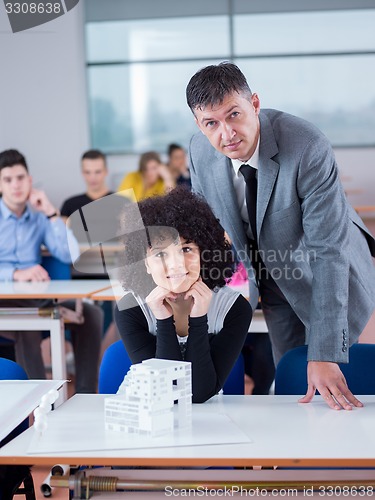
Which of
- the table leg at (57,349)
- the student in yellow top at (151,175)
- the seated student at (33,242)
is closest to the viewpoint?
the table leg at (57,349)

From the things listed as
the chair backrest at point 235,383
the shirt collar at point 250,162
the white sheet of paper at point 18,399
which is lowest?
the chair backrest at point 235,383

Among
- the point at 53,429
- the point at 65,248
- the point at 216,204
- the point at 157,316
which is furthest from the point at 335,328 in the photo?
the point at 65,248

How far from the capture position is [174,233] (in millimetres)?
2002

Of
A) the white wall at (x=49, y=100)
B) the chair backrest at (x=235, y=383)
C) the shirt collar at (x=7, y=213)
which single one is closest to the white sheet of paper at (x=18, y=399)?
the chair backrest at (x=235, y=383)

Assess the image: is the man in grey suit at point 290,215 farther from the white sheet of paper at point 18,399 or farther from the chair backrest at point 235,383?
the white sheet of paper at point 18,399

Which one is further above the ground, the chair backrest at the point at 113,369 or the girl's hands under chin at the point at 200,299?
the girl's hands under chin at the point at 200,299

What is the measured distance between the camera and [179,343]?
1963 millimetres

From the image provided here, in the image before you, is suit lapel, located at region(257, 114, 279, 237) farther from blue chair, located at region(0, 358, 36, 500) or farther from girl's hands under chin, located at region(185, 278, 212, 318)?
blue chair, located at region(0, 358, 36, 500)

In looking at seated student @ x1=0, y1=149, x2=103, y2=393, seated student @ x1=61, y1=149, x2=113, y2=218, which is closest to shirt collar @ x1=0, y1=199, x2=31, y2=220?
seated student @ x1=0, y1=149, x2=103, y2=393

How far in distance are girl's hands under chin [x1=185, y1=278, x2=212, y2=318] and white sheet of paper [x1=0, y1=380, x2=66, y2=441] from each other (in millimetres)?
396

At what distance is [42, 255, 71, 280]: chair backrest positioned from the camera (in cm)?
404

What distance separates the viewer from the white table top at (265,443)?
1.33m

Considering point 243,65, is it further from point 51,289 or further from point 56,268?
point 51,289

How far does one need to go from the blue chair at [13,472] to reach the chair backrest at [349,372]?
685mm
